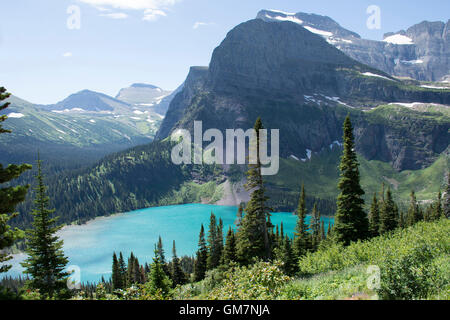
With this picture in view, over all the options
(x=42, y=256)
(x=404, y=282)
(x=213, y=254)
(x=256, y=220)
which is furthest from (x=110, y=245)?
(x=404, y=282)

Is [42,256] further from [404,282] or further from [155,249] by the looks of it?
[404,282]

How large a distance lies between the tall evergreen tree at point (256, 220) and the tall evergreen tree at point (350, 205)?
933cm

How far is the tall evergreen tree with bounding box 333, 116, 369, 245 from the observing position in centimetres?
3472

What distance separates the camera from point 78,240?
590 feet

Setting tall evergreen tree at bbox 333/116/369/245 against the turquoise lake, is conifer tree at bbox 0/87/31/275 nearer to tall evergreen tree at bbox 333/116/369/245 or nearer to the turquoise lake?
tall evergreen tree at bbox 333/116/369/245

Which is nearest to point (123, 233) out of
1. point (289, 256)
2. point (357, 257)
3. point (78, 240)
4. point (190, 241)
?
point (78, 240)

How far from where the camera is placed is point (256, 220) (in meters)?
33.2

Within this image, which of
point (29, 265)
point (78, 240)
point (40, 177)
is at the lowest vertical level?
point (78, 240)

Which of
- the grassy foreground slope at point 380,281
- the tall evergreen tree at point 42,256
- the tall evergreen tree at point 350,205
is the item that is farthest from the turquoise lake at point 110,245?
the grassy foreground slope at point 380,281

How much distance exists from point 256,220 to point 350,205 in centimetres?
1166

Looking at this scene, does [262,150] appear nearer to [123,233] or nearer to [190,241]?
[190,241]

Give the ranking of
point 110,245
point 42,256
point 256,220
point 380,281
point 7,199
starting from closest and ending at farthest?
point 380,281, point 7,199, point 42,256, point 256,220, point 110,245
